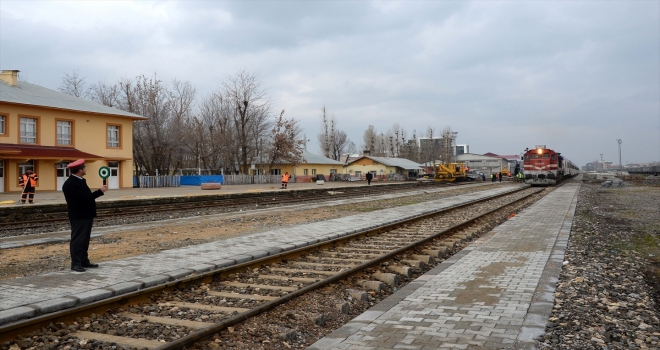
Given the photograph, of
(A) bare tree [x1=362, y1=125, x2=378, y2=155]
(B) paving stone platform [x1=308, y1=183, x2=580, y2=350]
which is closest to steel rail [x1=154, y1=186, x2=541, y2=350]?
(B) paving stone platform [x1=308, y1=183, x2=580, y2=350]

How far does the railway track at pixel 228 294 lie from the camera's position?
5070 mm

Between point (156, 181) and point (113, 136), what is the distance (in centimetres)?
642

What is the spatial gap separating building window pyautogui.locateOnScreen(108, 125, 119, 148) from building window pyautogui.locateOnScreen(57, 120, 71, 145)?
3.64 metres

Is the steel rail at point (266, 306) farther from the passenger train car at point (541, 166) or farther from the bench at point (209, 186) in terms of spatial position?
the passenger train car at point (541, 166)

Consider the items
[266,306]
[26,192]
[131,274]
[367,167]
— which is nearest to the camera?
[266,306]

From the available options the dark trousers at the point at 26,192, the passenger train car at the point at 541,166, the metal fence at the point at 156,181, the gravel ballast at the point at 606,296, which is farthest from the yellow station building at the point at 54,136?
the passenger train car at the point at 541,166

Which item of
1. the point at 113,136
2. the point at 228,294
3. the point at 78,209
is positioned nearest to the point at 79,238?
the point at 78,209

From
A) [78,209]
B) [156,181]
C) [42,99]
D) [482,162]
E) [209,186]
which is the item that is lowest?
[209,186]

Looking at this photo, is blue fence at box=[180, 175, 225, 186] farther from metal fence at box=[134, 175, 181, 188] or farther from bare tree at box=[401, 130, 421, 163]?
bare tree at box=[401, 130, 421, 163]

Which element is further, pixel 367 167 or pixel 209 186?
pixel 367 167

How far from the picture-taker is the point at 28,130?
34.6 meters

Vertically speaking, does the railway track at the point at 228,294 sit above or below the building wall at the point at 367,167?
below

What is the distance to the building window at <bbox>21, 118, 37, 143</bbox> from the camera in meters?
34.2

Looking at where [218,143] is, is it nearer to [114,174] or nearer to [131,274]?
[114,174]
